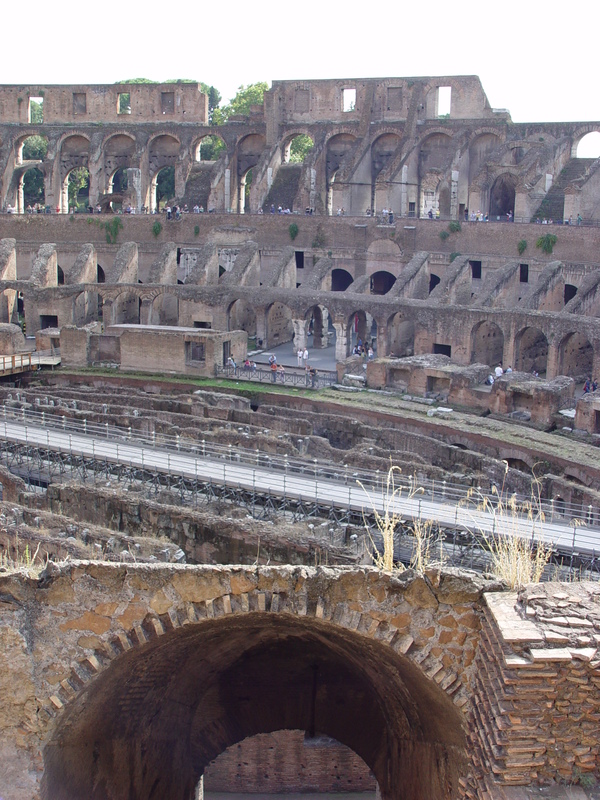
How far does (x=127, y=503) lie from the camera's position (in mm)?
20531

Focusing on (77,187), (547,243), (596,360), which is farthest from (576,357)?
(77,187)

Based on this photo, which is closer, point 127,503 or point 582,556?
point 582,556

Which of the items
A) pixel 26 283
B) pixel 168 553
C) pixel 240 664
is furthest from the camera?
pixel 26 283

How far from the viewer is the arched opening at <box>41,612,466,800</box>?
11.1 meters

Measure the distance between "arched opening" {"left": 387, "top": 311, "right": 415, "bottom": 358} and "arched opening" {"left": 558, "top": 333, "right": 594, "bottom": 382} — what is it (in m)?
6.37

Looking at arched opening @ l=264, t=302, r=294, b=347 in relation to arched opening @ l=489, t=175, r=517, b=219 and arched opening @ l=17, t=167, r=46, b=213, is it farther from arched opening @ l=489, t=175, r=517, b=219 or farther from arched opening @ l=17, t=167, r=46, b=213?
arched opening @ l=17, t=167, r=46, b=213

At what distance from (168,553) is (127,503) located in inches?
146

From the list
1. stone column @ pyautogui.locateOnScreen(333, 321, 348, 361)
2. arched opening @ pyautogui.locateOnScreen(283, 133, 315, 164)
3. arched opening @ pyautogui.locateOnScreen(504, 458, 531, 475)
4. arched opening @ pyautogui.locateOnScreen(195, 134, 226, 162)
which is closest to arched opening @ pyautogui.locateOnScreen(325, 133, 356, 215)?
arched opening @ pyautogui.locateOnScreen(195, 134, 226, 162)

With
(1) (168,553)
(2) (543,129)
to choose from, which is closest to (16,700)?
(1) (168,553)

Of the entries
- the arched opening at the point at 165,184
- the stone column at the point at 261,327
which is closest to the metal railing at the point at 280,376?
the stone column at the point at 261,327

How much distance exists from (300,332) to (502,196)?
12.6 metres

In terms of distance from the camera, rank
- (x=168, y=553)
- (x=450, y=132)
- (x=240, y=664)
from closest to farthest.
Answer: (x=240, y=664), (x=168, y=553), (x=450, y=132)

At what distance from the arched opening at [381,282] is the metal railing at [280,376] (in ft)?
28.4

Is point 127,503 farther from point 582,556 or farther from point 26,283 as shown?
point 26,283
